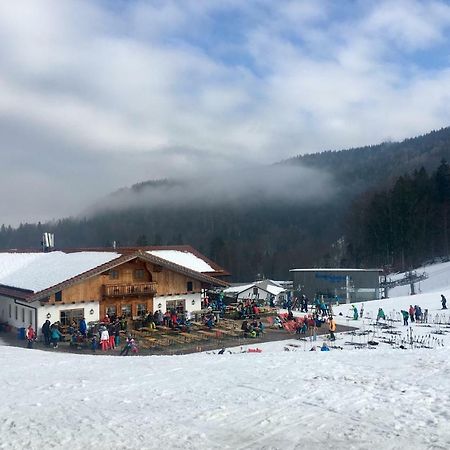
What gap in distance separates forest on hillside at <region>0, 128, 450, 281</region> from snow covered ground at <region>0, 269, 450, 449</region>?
55956 mm

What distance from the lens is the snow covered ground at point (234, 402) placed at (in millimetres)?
8492

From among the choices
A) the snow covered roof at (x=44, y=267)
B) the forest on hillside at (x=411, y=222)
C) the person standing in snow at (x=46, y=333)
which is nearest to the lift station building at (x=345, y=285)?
the forest on hillside at (x=411, y=222)

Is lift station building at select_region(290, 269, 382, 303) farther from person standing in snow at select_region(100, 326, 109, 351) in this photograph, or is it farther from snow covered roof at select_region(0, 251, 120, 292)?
person standing in snow at select_region(100, 326, 109, 351)

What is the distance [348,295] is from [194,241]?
322ft

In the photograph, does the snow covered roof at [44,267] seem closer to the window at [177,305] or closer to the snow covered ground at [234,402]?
the window at [177,305]

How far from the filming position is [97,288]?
2659 cm

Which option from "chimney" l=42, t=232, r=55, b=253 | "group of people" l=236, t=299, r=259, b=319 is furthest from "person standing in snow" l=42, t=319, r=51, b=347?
"chimney" l=42, t=232, r=55, b=253

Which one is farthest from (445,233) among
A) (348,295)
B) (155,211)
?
(155,211)

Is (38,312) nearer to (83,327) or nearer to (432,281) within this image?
(83,327)

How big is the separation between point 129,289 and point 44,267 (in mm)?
6423

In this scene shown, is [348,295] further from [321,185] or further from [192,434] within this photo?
[321,185]

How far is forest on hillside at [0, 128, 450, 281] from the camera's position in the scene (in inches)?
2746

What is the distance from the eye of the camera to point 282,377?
12891mm

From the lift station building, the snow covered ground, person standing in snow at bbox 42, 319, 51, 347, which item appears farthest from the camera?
the lift station building
